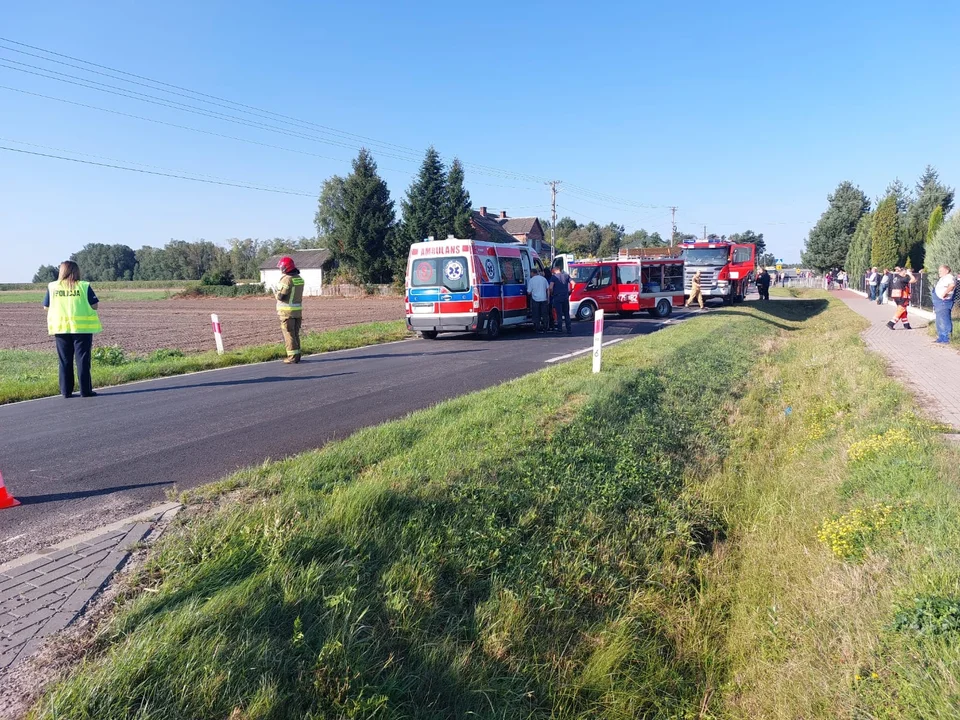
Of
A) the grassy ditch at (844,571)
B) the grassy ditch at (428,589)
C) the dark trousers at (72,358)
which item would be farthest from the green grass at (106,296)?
the grassy ditch at (844,571)

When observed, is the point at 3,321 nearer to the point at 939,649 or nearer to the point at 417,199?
the point at 417,199

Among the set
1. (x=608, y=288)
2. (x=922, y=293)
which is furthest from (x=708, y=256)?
(x=608, y=288)

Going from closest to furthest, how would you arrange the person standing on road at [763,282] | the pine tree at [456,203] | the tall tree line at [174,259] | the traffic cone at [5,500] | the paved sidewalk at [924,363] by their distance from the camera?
1. the traffic cone at [5,500]
2. the paved sidewalk at [924,363]
3. the person standing on road at [763,282]
4. the pine tree at [456,203]
5. the tall tree line at [174,259]

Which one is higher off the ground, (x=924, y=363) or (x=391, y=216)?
(x=391, y=216)

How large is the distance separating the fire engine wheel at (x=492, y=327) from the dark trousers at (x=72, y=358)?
9.81 m

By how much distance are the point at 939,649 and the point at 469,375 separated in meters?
8.37

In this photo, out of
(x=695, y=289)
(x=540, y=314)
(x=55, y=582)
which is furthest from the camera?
(x=695, y=289)

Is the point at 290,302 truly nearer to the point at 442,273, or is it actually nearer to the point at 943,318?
the point at 442,273

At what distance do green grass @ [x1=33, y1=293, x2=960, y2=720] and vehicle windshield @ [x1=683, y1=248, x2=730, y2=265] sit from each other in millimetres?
26975

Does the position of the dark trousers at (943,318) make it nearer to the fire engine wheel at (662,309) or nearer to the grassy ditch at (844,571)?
the grassy ditch at (844,571)

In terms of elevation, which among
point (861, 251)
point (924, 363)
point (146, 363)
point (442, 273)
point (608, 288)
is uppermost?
point (861, 251)

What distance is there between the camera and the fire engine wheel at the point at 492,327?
1753cm

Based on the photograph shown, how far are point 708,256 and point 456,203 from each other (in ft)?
99.4

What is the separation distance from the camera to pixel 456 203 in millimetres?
59250
